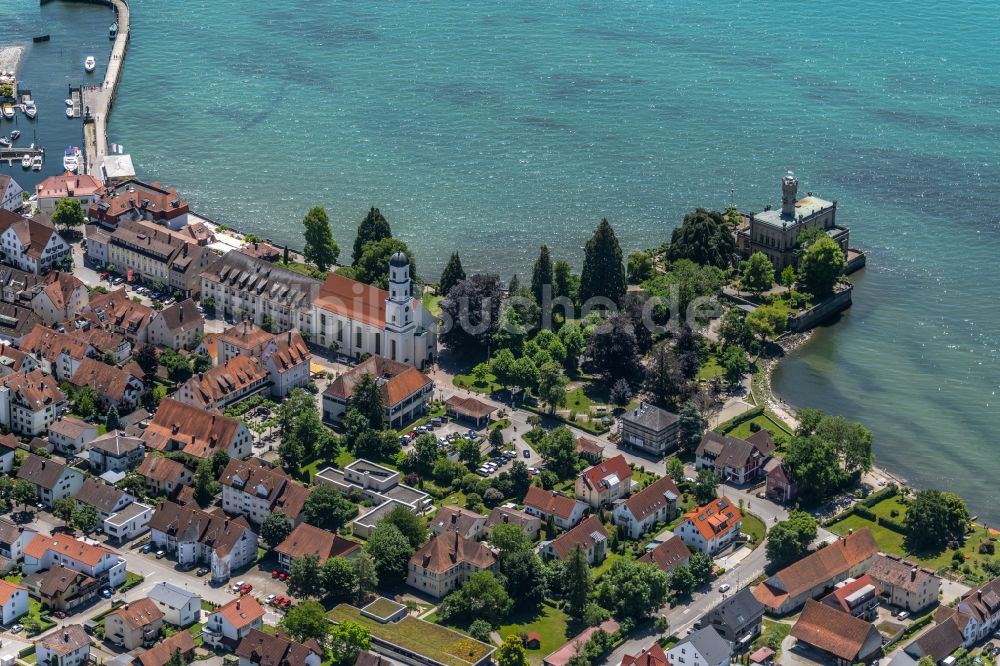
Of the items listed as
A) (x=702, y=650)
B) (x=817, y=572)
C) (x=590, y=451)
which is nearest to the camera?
(x=702, y=650)

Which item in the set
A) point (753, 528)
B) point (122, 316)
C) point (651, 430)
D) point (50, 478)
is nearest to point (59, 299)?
point (122, 316)

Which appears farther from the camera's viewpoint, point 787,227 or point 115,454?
point 787,227

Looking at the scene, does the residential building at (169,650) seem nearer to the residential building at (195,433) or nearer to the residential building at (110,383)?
the residential building at (195,433)

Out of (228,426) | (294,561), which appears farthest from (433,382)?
(294,561)

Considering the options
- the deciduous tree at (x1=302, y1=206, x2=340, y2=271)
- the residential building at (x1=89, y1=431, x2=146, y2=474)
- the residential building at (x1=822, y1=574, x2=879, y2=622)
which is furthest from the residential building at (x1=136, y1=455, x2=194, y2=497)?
the residential building at (x1=822, y1=574, x2=879, y2=622)

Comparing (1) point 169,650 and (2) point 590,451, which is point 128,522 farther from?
(2) point 590,451

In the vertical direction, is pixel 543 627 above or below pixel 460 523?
below
